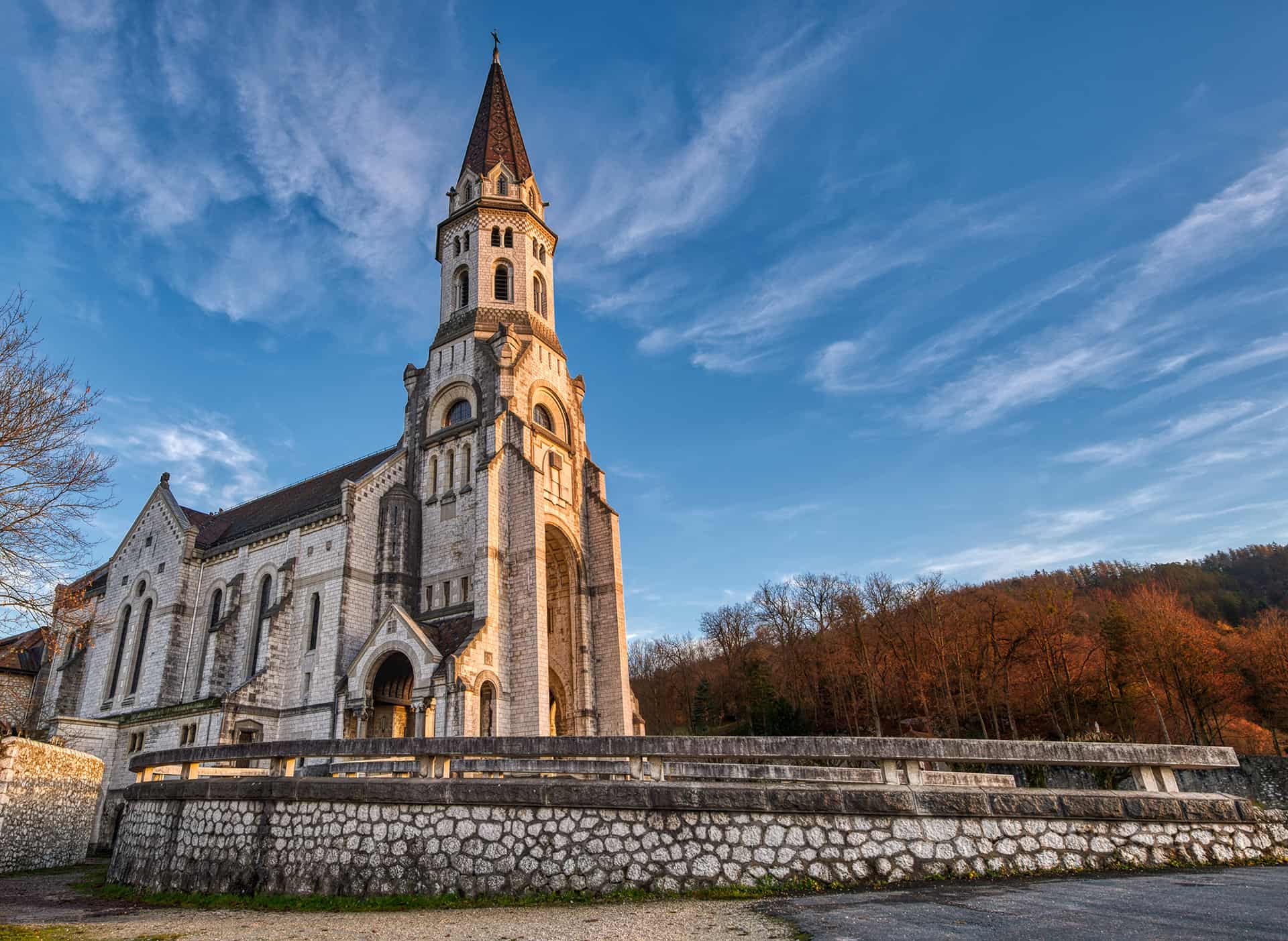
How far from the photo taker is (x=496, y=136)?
3994cm

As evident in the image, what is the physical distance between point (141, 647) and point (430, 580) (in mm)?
17620

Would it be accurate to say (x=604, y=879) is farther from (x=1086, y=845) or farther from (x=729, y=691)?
(x=729, y=691)

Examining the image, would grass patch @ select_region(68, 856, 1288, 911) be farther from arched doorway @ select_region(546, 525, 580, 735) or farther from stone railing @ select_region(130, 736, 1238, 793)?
arched doorway @ select_region(546, 525, 580, 735)

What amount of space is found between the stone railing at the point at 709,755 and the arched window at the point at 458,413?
762 inches

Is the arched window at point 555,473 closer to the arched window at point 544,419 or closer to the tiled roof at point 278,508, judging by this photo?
the arched window at point 544,419

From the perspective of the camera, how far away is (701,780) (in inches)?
504

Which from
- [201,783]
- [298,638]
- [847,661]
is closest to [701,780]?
[201,783]

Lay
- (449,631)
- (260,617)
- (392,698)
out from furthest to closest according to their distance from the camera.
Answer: (260,617) → (392,698) → (449,631)

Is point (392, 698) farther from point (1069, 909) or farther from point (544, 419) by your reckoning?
point (1069, 909)

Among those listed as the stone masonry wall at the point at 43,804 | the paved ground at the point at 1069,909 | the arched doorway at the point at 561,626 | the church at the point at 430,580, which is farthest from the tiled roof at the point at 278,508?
the paved ground at the point at 1069,909

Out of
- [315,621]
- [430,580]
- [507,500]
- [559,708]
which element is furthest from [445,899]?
[315,621]

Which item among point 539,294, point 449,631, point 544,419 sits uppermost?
point 539,294

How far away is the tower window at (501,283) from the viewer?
35469 millimetres

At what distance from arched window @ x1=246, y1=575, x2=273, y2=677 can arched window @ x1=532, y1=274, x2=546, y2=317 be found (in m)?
17.1
